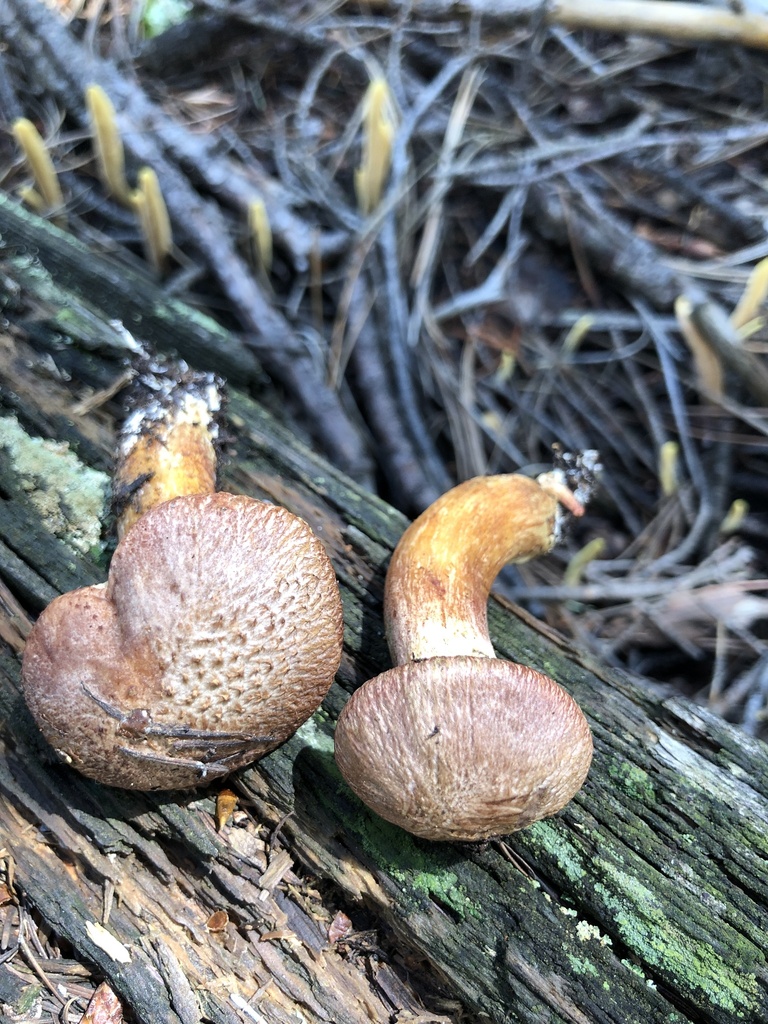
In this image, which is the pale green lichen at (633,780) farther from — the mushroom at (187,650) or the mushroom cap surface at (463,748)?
the mushroom at (187,650)

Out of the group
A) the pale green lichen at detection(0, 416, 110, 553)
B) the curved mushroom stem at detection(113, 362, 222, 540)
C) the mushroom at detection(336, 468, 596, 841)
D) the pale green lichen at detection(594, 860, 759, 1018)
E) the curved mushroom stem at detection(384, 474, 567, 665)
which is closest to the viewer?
the mushroom at detection(336, 468, 596, 841)

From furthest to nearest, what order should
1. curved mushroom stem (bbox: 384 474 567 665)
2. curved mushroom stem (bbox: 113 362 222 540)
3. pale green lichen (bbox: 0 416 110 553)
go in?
pale green lichen (bbox: 0 416 110 553) < curved mushroom stem (bbox: 113 362 222 540) < curved mushroom stem (bbox: 384 474 567 665)

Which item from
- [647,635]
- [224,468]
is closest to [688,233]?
[647,635]

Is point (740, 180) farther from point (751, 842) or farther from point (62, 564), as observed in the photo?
point (62, 564)

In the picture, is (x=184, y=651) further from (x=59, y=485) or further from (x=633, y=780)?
(x=633, y=780)

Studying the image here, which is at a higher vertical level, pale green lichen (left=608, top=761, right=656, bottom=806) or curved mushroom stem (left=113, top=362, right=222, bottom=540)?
curved mushroom stem (left=113, top=362, right=222, bottom=540)

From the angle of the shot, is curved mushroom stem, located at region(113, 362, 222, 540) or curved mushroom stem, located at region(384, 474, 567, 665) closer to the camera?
curved mushroom stem, located at region(384, 474, 567, 665)

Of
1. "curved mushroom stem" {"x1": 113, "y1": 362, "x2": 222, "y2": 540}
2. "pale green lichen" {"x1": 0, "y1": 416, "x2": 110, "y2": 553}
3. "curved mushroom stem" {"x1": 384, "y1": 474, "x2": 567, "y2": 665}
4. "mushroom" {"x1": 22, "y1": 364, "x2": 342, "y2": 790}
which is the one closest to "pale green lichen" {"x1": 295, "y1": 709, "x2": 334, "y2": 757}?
"mushroom" {"x1": 22, "y1": 364, "x2": 342, "y2": 790}

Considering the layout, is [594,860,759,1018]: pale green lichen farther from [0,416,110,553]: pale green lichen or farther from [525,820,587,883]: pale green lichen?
[0,416,110,553]: pale green lichen
